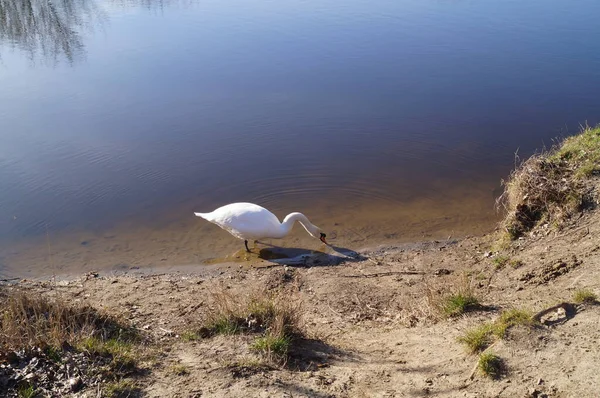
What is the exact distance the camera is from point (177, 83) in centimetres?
1545

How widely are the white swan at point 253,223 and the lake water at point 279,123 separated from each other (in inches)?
15.8

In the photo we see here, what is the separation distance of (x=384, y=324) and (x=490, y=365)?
1.75 m

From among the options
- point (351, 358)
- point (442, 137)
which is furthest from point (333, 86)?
point (351, 358)

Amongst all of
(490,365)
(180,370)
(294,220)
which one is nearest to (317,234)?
(294,220)

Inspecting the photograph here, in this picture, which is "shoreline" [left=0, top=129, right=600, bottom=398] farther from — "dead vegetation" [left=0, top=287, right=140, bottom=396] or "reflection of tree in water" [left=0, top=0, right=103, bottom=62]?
"reflection of tree in water" [left=0, top=0, right=103, bottom=62]

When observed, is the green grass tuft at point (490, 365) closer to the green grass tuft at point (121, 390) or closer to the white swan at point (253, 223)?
the green grass tuft at point (121, 390)

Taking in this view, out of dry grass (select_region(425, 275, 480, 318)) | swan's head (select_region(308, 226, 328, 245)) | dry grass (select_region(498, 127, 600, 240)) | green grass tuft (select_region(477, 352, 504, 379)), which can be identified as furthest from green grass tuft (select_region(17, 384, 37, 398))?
dry grass (select_region(498, 127, 600, 240))

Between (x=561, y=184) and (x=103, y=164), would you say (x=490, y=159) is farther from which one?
(x=103, y=164)

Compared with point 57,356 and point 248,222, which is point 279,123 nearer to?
point 248,222

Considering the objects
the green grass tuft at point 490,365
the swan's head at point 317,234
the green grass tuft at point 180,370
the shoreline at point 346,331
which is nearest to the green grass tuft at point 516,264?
the shoreline at point 346,331

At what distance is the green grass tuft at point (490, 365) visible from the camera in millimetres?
4438

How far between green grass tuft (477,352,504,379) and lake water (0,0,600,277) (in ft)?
16.1

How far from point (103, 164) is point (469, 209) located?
7177 millimetres

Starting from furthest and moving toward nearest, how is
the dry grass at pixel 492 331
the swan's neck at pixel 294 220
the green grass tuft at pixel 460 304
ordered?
the swan's neck at pixel 294 220
the green grass tuft at pixel 460 304
the dry grass at pixel 492 331
